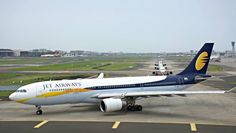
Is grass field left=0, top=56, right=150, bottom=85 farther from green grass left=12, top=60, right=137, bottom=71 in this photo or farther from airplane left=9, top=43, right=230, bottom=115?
airplane left=9, top=43, right=230, bottom=115

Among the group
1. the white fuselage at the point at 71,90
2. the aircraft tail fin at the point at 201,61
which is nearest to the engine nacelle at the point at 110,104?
the white fuselage at the point at 71,90

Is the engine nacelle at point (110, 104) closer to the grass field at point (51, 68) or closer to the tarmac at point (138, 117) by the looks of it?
the tarmac at point (138, 117)

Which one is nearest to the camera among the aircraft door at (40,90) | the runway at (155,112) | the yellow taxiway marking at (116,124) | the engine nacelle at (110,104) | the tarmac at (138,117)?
the tarmac at (138,117)

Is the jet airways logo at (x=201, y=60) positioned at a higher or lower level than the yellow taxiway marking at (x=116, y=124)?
higher

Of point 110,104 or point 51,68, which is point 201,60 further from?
point 51,68

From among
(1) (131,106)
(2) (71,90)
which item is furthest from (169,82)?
(2) (71,90)

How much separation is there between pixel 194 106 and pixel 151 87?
15.7 ft

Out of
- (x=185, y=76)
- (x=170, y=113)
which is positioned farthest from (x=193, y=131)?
(x=185, y=76)

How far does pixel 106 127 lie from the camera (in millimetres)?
20844

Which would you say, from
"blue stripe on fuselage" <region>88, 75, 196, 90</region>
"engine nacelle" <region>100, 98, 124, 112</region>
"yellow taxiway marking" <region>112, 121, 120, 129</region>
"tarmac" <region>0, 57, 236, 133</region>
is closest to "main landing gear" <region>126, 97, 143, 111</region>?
"tarmac" <region>0, 57, 236, 133</region>

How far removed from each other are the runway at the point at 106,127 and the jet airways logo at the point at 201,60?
11332 millimetres

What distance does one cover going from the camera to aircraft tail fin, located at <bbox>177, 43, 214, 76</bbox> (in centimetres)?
3097

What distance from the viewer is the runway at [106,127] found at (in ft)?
64.7

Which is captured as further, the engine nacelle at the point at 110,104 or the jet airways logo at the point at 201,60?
the jet airways logo at the point at 201,60
